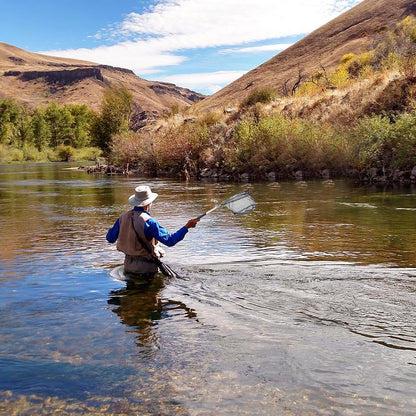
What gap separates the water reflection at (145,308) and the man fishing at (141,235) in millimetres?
313

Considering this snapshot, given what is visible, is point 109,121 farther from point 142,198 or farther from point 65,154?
point 142,198

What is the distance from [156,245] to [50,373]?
3.63 meters

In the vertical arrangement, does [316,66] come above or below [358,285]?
above

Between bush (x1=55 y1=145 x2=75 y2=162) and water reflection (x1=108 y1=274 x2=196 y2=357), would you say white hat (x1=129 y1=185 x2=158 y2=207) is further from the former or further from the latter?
bush (x1=55 y1=145 x2=75 y2=162)

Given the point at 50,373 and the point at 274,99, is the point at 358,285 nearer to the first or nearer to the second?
the point at 50,373

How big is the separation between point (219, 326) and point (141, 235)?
2341 millimetres

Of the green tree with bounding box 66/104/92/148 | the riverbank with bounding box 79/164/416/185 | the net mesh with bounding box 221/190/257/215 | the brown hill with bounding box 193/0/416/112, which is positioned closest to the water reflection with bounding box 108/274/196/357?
the net mesh with bounding box 221/190/257/215

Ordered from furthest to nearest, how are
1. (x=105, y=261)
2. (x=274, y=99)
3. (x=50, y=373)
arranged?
(x=274, y=99)
(x=105, y=261)
(x=50, y=373)

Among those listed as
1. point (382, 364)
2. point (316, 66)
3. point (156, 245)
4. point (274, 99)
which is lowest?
point (382, 364)

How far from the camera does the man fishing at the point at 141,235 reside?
26.7 feet

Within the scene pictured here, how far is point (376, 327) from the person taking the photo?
21.4 feet

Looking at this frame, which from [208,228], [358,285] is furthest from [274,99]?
[358,285]

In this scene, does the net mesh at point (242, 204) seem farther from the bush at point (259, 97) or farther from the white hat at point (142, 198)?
the bush at point (259, 97)

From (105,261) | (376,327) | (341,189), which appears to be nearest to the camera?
(376,327)
